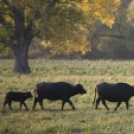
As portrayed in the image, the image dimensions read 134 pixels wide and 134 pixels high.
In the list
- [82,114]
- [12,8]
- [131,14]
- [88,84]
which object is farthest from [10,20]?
[82,114]

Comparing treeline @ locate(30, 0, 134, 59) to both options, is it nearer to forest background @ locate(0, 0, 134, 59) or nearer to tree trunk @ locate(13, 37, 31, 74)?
forest background @ locate(0, 0, 134, 59)

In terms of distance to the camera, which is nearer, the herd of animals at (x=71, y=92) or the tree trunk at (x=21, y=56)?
the herd of animals at (x=71, y=92)

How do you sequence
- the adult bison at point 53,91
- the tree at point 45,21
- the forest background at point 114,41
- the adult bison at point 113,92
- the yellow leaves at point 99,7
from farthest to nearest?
1. the forest background at point 114,41
2. the yellow leaves at point 99,7
3. the tree at point 45,21
4. the adult bison at point 53,91
5. the adult bison at point 113,92

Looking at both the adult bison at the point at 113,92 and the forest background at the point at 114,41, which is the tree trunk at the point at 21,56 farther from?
the forest background at the point at 114,41

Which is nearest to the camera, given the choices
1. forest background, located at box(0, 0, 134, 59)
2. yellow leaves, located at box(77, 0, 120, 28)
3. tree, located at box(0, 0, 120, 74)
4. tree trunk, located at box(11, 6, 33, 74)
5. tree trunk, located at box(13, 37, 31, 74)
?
tree, located at box(0, 0, 120, 74)

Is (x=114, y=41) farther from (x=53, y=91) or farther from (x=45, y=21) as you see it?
(x=53, y=91)

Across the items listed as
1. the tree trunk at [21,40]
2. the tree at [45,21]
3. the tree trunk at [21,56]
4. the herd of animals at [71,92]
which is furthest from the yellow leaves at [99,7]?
the herd of animals at [71,92]

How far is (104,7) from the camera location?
118 feet

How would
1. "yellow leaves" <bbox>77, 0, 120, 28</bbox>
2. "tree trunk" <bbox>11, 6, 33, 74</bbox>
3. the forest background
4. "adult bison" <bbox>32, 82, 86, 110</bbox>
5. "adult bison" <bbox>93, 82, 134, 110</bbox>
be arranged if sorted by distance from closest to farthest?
"adult bison" <bbox>93, 82, 134, 110</bbox>
"adult bison" <bbox>32, 82, 86, 110</bbox>
"tree trunk" <bbox>11, 6, 33, 74</bbox>
"yellow leaves" <bbox>77, 0, 120, 28</bbox>
the forest background

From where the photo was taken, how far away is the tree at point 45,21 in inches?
1347

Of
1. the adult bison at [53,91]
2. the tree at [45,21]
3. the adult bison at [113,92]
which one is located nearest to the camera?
the adult bison at [113,92]

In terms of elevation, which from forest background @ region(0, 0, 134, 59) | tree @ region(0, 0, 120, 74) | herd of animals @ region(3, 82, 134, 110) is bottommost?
forest background @ region(0, 0, 134, 59)

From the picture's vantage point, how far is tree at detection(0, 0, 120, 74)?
34219 millimetres

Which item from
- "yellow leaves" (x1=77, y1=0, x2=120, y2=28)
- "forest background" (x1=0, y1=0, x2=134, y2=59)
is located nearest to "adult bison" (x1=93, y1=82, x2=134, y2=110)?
"yellow leaves" (x1=77, y1=0, x2=120, y2=28)
